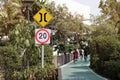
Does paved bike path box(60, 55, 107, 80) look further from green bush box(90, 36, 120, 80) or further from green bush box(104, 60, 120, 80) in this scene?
green bush box(104, 60, 120, 80)

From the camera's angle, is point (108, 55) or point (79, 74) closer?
point (108, 55)

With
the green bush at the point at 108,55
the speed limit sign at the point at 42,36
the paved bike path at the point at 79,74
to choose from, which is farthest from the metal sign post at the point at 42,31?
the paved bike path at the point at 79,74

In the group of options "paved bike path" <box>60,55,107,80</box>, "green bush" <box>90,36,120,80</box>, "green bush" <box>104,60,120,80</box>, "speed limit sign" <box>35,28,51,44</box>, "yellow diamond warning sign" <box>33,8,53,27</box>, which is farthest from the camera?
"paved bike path" <box>60,55,107,80</box>

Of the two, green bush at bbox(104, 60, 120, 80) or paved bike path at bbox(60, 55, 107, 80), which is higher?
green bush at bbox(104, 60, 120, 80)

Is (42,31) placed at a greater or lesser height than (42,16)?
lesser

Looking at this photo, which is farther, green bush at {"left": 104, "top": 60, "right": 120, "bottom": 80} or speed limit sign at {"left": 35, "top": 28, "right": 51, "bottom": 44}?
green bush at {"left": 104, "top": 60, "right": 120, "bottom": 80}

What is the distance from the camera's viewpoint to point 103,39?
2647cm

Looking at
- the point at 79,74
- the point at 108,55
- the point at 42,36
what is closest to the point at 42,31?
the point at 42,36

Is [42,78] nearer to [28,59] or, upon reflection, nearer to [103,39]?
[28,59]

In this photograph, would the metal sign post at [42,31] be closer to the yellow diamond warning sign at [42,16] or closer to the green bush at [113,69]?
the yellow diamond warning sign at [42,16]

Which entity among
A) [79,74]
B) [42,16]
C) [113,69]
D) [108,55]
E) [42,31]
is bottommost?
[79,74]

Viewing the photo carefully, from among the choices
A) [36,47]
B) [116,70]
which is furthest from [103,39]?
[36,47]

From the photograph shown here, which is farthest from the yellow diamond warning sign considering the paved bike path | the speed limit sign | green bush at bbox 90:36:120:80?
the paved bike path

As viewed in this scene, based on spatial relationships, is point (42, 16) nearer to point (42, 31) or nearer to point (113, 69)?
point (42, 31)
